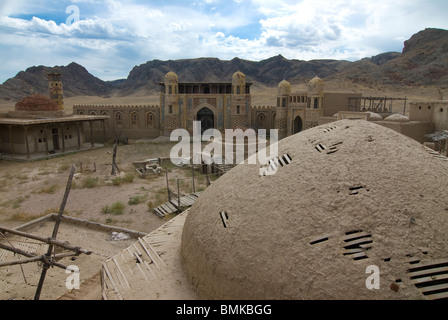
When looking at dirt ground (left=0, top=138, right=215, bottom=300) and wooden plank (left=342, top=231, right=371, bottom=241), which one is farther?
dirt ground (left=0, top=138, right=215, bottom=300)

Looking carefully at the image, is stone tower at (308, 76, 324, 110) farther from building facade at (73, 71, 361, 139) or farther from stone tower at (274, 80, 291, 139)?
stone tower at (274, 80, 291, 139)

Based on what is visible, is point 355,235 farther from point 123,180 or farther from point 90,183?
point 90,183

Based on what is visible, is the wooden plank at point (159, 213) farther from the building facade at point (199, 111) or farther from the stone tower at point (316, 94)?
the building facade at point (199, 111)

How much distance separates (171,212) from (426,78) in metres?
A: 53.5

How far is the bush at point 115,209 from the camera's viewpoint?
13.0 meters

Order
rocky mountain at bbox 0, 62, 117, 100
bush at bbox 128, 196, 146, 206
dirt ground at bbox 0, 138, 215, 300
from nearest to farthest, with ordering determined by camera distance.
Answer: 1. dirt ground at bbox 0, 138, 215, 300
2. bush at bbox 128, 196, 146, 206
3. rocky mountain at bbox 0, 62, 117, 100

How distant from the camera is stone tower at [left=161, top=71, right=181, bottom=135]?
31.7 m

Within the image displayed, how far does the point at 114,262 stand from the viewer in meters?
5.69

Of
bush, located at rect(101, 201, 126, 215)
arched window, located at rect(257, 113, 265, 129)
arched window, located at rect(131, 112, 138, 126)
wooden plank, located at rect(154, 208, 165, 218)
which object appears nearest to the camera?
wooden plank, located at rect(154, 208, 165, 218)

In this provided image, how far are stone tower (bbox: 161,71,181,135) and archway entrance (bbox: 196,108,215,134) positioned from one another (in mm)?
2299

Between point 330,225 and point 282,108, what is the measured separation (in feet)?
89.0

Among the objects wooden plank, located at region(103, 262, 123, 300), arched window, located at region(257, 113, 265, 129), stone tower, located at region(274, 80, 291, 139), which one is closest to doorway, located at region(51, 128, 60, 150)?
arched window, located at region(257, 113, 265, 129)
